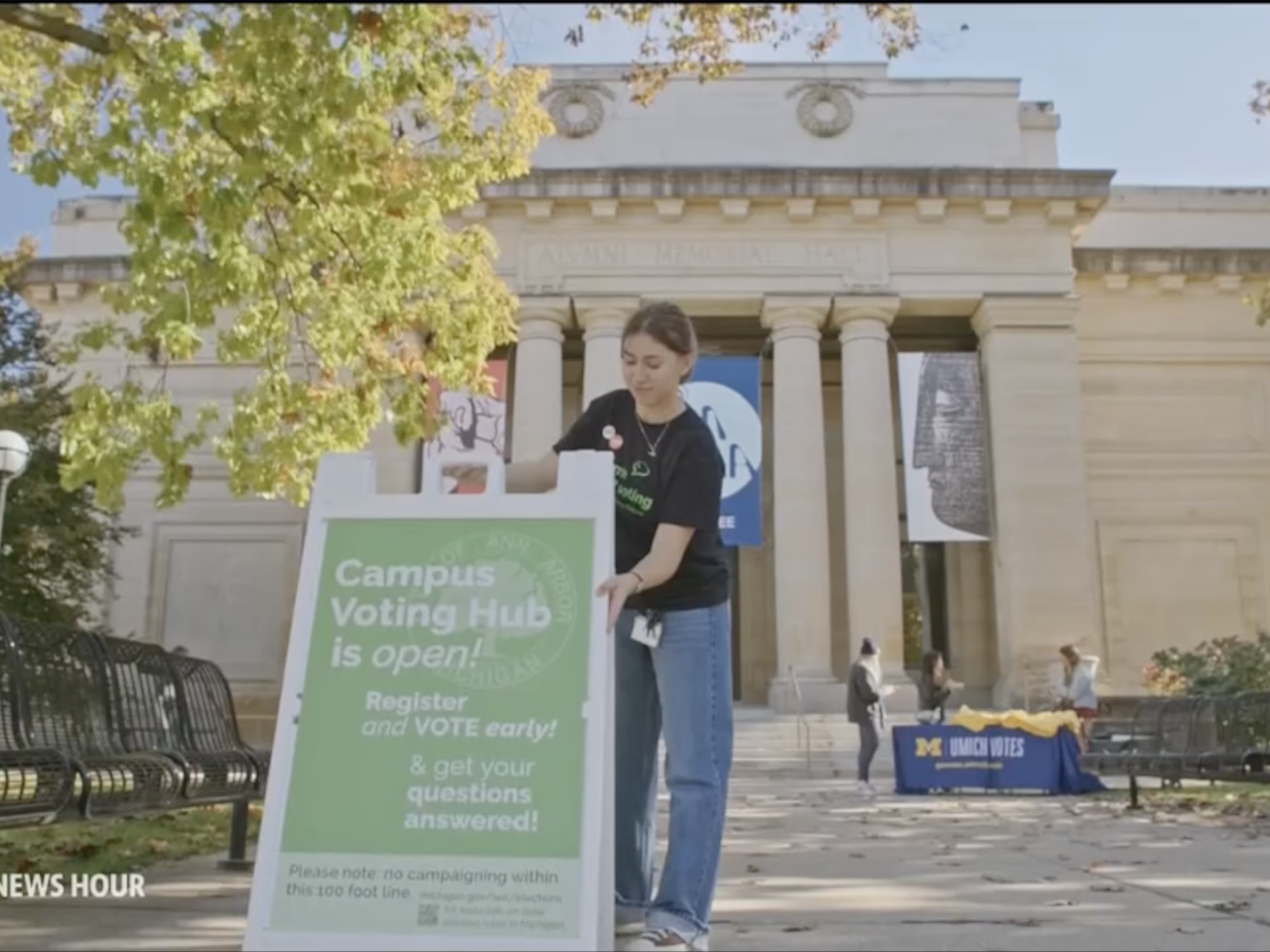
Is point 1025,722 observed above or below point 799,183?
below

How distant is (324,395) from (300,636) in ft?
23.3

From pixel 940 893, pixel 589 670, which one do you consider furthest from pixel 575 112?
pixel 589 670

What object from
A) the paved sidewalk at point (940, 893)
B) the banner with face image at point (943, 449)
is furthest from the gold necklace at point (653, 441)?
the banner with face image at point (943, 449)

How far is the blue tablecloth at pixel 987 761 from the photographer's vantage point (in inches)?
534

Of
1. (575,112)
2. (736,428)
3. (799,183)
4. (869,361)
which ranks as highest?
(575,112)

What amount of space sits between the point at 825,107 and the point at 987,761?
18.1 metres

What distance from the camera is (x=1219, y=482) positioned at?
26125mm

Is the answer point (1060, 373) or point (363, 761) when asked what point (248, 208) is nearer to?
point (363, 761)

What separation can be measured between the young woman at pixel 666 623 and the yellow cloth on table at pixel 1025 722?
1073 centimetres

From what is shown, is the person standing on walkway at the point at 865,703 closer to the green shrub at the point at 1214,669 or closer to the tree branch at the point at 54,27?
the green shrub at the point at 1214,669

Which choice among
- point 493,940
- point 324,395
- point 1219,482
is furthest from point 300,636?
point 1219,482

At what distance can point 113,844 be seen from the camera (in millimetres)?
7066

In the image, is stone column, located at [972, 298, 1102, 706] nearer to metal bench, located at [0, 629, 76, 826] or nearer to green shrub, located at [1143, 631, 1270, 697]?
green shrub, located at [1143, 631, 1270, 697]

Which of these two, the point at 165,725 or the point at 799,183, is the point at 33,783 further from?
the point at 799,183
